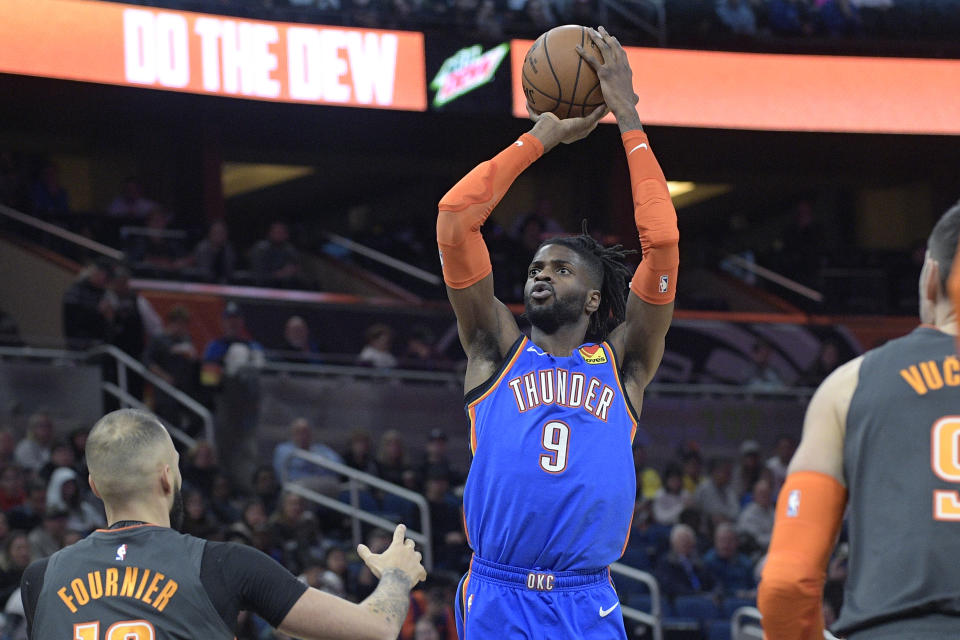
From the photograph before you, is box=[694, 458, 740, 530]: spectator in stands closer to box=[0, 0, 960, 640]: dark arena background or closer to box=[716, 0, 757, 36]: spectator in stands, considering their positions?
box=[0, 0, 960, 640]: dark arena background

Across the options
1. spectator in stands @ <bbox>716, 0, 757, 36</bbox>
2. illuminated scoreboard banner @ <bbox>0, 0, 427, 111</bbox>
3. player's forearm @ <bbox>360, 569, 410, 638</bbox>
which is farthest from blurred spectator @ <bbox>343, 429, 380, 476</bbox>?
player's forearm @ <bbox>360, 569, 410, 638</bbox>

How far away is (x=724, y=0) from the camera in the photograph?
675 inches

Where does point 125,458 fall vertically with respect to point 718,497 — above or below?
above

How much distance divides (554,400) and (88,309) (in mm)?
8847

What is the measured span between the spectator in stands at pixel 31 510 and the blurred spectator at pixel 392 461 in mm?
3001

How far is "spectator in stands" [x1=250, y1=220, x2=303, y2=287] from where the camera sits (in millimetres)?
16031

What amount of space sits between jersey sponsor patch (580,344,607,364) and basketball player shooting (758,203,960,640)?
6.29ft

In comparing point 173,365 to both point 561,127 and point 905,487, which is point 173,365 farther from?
point 905,487

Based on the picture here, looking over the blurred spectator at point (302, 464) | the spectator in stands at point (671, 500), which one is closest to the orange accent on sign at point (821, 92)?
the spectator in stands at point (671, 500)

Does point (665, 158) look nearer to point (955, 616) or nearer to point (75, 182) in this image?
point (75, 182)

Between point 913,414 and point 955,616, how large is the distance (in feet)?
1.28

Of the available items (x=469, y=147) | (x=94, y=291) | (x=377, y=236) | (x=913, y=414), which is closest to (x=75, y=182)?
(x=377, y=236)

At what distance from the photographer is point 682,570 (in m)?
11.4

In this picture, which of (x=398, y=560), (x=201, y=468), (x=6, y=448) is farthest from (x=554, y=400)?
(x=6, y=448)
